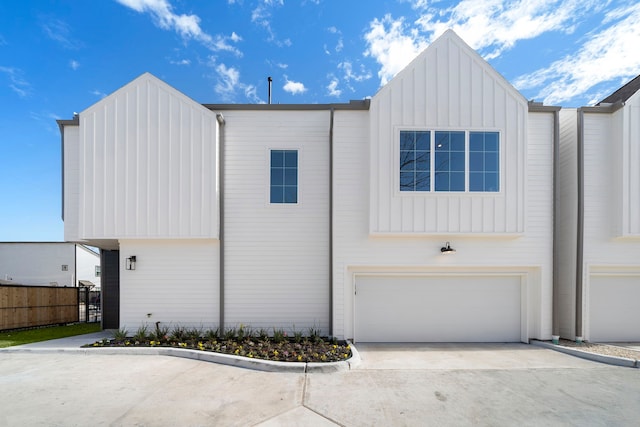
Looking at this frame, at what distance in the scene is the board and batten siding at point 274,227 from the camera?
7516 millimetres

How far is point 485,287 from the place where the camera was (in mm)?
7641

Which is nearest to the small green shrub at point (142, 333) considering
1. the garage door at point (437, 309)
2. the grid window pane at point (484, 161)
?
the garage door at point (437, 309)

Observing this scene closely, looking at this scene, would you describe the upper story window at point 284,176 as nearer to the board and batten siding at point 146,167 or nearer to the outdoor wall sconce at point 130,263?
the board and batten siding at point 146,167

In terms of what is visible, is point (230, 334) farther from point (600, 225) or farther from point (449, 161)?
point (600, 225)

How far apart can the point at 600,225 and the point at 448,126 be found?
14.7 feet

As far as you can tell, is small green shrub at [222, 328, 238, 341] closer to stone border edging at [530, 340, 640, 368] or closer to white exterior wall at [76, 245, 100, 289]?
stone border edging at [530, 340, 640, 368]

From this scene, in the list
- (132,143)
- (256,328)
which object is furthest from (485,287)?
(132,143)

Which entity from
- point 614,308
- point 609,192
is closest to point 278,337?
point 614,308

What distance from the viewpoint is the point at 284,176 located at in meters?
7.80

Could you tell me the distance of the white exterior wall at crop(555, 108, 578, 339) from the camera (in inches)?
293

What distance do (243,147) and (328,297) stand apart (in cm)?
435

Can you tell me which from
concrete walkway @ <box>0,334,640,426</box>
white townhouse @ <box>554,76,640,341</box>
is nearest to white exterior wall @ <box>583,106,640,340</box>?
white townhouse @ <box>554,76,640,341</box>

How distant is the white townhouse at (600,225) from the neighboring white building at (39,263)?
26.8 meters

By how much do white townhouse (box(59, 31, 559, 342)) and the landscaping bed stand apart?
1.08 ft
